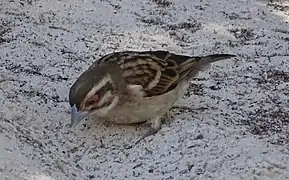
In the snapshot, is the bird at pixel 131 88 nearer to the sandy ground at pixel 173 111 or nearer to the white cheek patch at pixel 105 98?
the white cheek patch at pixel 105 98

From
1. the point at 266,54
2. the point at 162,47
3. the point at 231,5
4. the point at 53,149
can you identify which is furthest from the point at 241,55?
the point at 53,149

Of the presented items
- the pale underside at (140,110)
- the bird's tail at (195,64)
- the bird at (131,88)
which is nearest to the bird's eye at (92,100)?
the bird at (131,88)

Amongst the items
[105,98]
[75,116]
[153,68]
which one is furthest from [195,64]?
[75,116]

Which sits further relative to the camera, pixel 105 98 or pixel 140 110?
pixel 140 110

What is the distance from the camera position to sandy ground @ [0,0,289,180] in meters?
4.83

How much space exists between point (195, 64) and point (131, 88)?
681mm

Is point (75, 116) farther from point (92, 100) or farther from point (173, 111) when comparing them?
point (173, 111)

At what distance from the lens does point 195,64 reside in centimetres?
593

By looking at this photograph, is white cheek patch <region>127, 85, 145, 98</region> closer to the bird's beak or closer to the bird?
the bird

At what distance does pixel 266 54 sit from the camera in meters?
6.79

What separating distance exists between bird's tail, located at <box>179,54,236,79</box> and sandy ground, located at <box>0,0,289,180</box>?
0.23 m

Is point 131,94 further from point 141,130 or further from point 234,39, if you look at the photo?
point 234,39

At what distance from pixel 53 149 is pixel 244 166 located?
133 cm

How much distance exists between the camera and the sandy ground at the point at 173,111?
483cm
